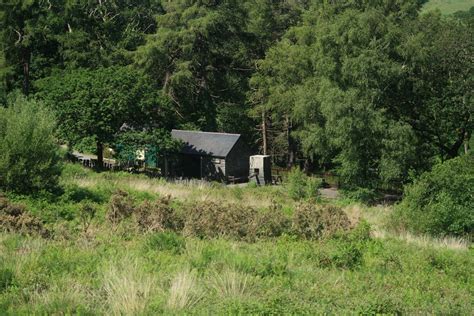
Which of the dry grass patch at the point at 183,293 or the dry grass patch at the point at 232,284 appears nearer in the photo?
the dry grass patch at the point at 183,293

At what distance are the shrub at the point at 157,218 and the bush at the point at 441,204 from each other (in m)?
8.91

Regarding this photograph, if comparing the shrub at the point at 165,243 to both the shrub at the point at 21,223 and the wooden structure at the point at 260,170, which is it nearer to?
the shrub at the point at 21,223

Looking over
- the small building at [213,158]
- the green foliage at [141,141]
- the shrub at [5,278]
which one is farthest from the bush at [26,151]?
the small building at [213,158]

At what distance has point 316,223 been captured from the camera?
43.3 ft

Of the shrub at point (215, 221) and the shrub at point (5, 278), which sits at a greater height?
the shrub at point (5, 278)

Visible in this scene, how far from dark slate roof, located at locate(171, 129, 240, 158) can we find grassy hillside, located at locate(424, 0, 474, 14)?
271 feet

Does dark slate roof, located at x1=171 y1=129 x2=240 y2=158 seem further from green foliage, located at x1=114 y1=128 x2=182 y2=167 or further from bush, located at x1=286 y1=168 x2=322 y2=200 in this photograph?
bush, located at x1=286 y1=168 x2=322 y2=200

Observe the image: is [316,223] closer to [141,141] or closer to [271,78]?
[141,141]

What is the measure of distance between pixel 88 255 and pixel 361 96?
81.7 feet

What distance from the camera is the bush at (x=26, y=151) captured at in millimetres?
15625

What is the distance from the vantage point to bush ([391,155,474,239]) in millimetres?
17516

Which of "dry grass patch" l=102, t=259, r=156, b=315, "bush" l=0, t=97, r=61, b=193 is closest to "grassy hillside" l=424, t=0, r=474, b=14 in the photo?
"bush" l=0, t=97, r=61, b=193

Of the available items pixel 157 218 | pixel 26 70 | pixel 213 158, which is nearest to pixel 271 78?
pixel 213 158

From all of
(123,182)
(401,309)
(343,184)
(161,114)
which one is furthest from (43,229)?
(343,184)
